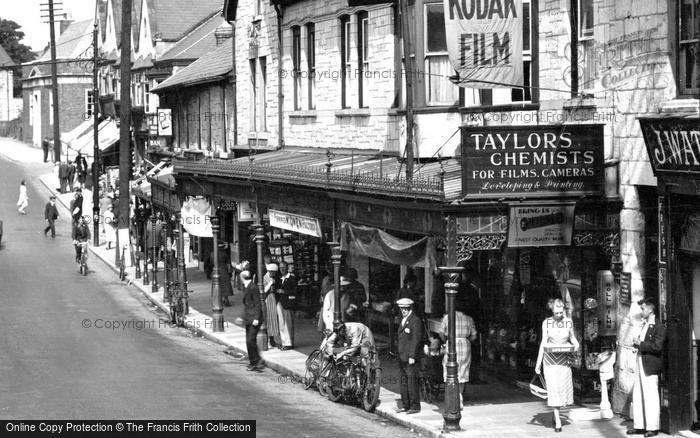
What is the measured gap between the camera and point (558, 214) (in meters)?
Answer: 16.8

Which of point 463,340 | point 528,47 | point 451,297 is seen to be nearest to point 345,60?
point 528,47

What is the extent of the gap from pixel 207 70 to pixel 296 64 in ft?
41.6

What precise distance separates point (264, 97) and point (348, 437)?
19240 mm

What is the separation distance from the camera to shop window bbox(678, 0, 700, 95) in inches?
591

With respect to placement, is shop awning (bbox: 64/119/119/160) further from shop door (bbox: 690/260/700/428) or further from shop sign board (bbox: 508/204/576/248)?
shop door (bbox: 690/260/700/428)

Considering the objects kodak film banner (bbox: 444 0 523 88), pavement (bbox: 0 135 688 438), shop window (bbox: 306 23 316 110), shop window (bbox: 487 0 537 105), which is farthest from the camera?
shop window (bbox: 306 23 316 110)

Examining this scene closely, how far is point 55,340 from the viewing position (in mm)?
25031

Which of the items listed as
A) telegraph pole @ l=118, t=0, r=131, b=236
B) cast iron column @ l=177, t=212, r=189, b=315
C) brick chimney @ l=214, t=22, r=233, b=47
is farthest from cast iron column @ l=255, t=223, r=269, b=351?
brick chimney @ l=214, t=22, r=233, b=47

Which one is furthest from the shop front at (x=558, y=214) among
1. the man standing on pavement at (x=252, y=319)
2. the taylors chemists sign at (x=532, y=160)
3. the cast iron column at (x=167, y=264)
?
the cast iron column at (x=167, y=264)

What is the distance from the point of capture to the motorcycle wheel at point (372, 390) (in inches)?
697

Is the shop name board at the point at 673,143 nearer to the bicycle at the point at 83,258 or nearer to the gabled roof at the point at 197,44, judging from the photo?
the bicycle at the point at 83,258

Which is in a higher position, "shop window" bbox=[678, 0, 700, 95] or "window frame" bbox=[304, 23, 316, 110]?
"window frame" bbox=[304, 23, 316, 110]

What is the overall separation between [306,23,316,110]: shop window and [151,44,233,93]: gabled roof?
33.2 ft

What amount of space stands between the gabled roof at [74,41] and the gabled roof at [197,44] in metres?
29.2
